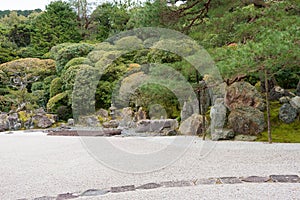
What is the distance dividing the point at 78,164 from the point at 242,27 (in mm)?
2978

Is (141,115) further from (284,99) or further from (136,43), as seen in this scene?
(284,99)

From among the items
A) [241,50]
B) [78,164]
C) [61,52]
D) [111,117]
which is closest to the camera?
[241,50]

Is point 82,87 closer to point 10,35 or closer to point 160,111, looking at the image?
point 160,111

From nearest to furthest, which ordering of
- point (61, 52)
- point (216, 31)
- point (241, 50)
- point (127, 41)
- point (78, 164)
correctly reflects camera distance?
1. point (241, 50)
2. point (78, 164)
3. point (216, 31)
4. point (127, 41)
5. point (61, 52)

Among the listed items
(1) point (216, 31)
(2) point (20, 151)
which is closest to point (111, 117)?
(2) point (20, 151)

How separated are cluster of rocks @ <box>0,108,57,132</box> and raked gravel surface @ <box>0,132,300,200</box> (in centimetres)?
654

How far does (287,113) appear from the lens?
5.57m

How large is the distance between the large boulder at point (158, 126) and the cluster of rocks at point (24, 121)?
4.96m

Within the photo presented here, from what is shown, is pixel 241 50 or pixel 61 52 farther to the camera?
pixel 61 52

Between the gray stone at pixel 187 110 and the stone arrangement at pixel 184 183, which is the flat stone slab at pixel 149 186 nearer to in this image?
the stone arrangement at pixel 184 183

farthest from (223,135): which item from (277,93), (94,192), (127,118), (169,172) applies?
(127,118)

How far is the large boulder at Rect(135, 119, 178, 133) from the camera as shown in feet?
24.2

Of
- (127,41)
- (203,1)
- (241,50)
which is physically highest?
(127,41)

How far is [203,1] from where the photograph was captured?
5031 mm
